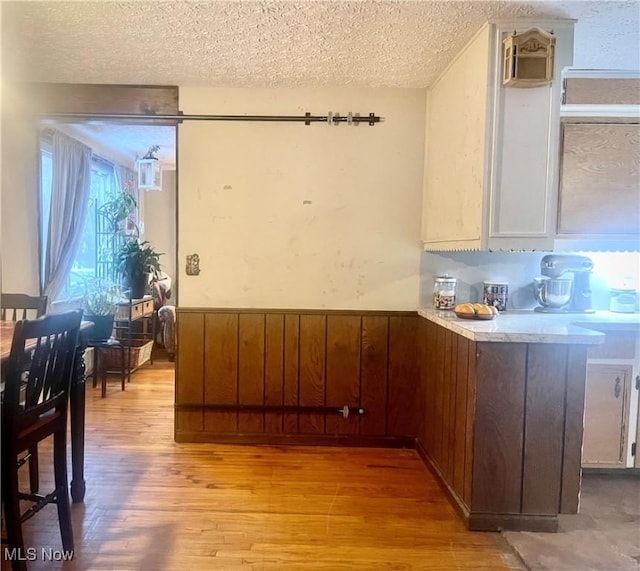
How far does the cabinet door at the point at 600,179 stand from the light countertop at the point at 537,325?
1.56 feet

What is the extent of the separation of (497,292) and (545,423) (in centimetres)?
96

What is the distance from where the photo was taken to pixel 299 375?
3133mm

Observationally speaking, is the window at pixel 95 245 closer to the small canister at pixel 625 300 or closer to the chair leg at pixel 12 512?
the chair leg at pixel 12 512

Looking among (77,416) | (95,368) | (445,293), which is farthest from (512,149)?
(95,368)

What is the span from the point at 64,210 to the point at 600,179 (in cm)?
399

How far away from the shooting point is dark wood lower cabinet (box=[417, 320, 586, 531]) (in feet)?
6.97

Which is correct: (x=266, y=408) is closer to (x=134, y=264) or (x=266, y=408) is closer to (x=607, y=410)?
(x=607, y=410)

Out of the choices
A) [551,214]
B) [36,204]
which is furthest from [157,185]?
[551,214]

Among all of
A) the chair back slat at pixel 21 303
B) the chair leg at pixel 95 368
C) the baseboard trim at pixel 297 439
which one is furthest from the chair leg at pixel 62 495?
the chair leg at pixel 95 368

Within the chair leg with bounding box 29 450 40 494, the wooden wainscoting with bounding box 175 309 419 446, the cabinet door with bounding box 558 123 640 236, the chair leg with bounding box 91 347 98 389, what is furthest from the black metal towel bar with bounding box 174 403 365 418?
the cabinet door with bounding box 558 123 640 236

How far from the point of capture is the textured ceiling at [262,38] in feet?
6.90

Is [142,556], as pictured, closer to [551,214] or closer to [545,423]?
[545,423]

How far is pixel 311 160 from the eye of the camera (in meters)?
3.08

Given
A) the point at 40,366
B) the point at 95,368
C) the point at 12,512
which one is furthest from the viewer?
the point at 95,368
